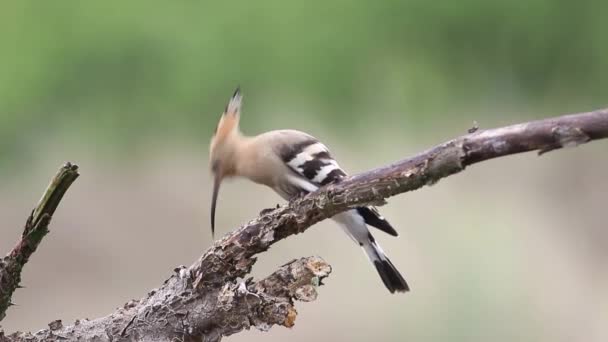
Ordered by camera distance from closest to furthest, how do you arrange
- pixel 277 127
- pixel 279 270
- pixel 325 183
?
pixel 279 270
pixel 325 183
pixel 277 127

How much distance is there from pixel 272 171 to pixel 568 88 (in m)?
1.65

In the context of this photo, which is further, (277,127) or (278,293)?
(277,127)

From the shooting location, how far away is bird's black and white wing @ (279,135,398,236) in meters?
1.18

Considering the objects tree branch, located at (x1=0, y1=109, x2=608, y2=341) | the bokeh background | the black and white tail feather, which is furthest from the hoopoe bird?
the bokeh background

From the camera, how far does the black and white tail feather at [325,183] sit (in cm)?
119

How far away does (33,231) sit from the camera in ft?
3.01

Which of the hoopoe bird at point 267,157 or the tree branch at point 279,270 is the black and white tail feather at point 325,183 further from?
the tree branch at point 279,270

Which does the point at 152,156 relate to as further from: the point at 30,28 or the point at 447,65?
the point at 447,65

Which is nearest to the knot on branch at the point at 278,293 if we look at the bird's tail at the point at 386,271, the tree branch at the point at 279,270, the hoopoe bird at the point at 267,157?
the tree branch at the point at 279,270

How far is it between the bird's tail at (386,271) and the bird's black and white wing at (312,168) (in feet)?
0.29

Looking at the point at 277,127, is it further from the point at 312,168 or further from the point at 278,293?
the point at 278,293

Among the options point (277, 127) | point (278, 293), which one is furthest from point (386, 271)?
point (277, 127)

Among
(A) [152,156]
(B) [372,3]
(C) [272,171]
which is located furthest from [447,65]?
(C) [272,171]

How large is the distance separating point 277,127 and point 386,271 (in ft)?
3.11
